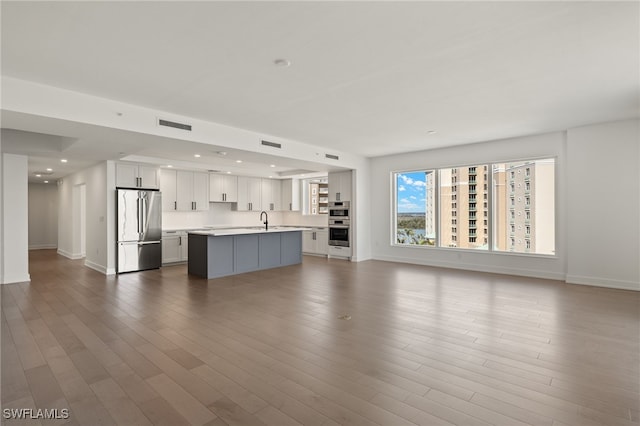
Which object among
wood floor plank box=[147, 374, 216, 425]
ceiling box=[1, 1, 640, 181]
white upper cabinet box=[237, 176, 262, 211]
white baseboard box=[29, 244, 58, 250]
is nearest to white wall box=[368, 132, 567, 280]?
ceiling box=[1, 1, 640, 181]

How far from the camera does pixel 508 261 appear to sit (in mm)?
6988

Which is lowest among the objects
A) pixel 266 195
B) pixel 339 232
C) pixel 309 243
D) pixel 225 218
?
pixel 309 243

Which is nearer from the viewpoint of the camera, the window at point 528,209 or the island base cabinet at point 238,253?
the window at point 528,209

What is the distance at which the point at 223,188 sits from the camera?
996 cm

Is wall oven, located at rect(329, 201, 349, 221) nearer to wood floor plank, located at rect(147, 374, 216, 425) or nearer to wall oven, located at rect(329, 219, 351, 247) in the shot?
wall oven, located at rect(329, 219, 351, 247)

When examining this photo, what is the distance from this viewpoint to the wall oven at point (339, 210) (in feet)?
30.3

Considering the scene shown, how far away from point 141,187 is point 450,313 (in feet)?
23.5

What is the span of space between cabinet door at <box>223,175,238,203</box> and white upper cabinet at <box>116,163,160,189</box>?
2.25m

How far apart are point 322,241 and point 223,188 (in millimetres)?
3442

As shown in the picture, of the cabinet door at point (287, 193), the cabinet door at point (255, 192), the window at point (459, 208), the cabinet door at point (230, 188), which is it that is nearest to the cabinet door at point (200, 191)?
the cabinet door at point (230, 188)

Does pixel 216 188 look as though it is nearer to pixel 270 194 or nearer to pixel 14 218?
pixel 270 194

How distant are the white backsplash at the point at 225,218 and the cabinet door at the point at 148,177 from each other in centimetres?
129

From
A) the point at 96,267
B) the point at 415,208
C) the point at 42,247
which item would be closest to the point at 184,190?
the point at 96,267

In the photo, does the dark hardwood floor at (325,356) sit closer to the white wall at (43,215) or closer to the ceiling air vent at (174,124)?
the ceiling air vent at (174,124)
